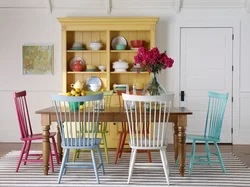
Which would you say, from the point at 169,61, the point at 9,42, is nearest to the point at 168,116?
the point at 169,61

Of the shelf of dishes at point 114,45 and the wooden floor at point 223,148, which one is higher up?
the shelf of dishes at point 114,45

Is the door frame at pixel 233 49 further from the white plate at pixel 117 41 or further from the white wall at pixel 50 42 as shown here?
the white plate at pixel 117 41

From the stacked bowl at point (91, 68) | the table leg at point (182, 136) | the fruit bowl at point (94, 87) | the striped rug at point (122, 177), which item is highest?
the stacked bowl at point (91, 68)

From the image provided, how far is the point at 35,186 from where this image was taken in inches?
150

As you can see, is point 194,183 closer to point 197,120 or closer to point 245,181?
point 245,181

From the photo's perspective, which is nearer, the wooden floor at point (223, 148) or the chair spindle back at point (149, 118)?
the chair spindle back at point (149, 118)

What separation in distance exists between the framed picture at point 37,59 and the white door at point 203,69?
2.27 meters

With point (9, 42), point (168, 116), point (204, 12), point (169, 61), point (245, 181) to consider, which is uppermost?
point (204, 12)

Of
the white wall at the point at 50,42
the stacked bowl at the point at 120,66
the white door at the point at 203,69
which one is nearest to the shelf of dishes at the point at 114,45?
the stacked bowl at the point at 120,66

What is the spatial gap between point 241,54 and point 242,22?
539 mm

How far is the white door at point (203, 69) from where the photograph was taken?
6.47 m

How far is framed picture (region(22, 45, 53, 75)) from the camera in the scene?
6.50 m

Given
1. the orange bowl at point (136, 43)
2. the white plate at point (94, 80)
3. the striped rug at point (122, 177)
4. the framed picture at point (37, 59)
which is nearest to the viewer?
the striped rug at point (122, 177)

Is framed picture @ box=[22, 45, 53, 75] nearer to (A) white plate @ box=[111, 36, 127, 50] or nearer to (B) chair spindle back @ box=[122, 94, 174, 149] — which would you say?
(A) white plate @ box=[111, 36, 127, 50]
